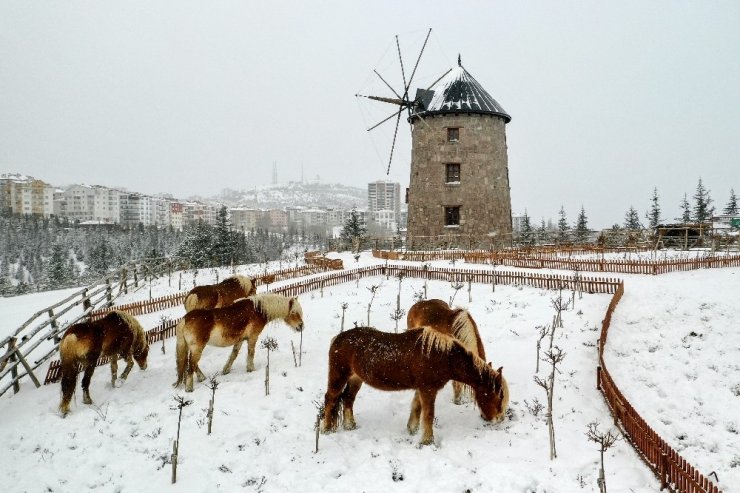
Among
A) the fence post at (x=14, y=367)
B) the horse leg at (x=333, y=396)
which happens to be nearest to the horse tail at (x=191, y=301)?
the fence post at (x=14, y=367)

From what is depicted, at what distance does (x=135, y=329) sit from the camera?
973cm

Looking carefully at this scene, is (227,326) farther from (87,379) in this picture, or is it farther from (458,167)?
(458,167)

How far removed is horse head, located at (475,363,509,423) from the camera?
7213 mm

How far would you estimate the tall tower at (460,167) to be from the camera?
33594mm

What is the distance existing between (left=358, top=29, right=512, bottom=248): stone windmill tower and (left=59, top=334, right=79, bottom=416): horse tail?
2762cm

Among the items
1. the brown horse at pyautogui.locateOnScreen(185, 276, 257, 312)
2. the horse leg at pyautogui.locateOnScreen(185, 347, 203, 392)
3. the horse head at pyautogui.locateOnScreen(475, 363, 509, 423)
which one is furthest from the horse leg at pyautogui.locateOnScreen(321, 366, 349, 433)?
the brown horse at pyautogui.locateOnScreen(185, 276, 257, 312)

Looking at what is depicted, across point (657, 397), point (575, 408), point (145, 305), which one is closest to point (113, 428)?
point (575, 408)

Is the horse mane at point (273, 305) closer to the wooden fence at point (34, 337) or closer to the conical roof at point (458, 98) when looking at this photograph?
the wooden fence at point (34, 337)

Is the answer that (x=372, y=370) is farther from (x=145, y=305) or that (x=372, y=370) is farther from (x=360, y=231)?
(x=360, y=231)

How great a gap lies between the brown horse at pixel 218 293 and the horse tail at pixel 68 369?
168 inches

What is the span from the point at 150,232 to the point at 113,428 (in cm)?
12750

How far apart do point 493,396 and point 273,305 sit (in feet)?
17.9

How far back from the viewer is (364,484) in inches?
254

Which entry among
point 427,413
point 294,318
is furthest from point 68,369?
point 427,413
